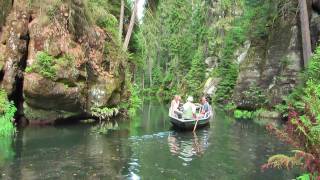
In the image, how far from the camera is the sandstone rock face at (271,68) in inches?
1213

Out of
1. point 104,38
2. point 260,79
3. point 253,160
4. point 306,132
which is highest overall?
point 104,38

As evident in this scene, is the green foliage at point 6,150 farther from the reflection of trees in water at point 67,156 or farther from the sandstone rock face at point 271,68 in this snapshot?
the sandstone rock face at point 271,68

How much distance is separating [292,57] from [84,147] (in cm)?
1896

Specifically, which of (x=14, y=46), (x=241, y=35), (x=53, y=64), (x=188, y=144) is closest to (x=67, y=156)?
(x=188, y=144)

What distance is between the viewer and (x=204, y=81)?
183ft

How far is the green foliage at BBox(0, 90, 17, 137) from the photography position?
63.1 feet

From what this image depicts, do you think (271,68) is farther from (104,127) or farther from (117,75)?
(104,127)

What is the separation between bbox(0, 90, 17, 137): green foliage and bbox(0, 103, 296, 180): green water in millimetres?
509

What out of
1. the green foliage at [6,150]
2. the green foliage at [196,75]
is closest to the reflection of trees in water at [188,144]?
the green foliage at [6,150]

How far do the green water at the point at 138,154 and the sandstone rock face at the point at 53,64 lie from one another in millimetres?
1514

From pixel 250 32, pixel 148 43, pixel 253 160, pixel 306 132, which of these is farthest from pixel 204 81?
pixel 306 132

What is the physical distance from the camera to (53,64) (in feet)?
74.5

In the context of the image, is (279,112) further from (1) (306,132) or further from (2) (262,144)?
(1) (306,132)

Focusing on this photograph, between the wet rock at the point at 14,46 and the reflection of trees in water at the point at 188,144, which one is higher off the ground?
the wet rock at the point at 14,46
